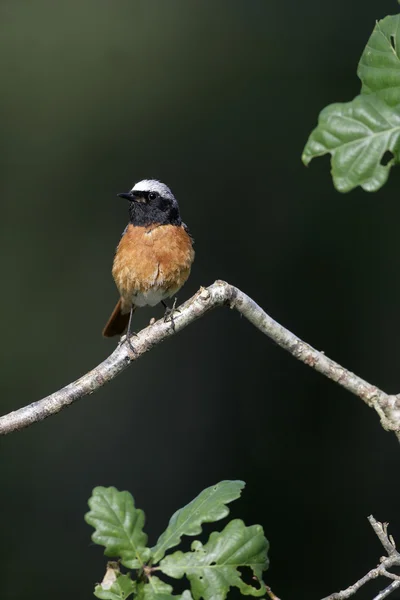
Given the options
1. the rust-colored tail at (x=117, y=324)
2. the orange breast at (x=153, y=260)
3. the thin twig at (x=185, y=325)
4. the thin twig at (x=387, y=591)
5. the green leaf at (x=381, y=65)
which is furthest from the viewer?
the rust-colored tail at (x=117, y=324)

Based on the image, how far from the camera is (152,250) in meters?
3.66

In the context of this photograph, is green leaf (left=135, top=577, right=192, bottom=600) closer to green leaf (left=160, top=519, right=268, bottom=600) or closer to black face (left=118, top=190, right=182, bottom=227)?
green leaf (left=160, top=519, right=268, bottom=600)

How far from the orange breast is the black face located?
0.13 ft

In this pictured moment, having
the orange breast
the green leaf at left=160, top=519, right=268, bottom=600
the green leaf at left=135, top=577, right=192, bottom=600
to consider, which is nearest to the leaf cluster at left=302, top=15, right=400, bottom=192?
the green leaf at left=160, top=519, right=268, bottom=600

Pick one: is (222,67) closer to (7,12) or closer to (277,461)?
(7,12)

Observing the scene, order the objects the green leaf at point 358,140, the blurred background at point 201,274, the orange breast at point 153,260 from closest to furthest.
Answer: the green leaf at point 358,140 → the orange breast at point 153,260 → the blurred background at point 201,274

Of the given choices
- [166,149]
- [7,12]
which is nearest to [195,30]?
[166,149]

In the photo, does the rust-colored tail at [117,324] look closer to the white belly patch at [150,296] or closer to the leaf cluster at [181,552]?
the white belly patch at [150,296]

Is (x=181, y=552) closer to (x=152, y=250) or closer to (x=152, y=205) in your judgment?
(x=152, y=250)

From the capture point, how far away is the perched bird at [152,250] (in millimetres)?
3656

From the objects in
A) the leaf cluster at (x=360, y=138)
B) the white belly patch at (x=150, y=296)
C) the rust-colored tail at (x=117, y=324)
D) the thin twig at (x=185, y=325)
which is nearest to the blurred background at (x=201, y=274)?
the rust-colored tail at (x=117, y=324)

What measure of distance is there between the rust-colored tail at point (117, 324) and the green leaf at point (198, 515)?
233 centimetres

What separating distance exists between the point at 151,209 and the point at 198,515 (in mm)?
2182

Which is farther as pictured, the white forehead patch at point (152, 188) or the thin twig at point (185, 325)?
the white forehead patch at point (152, 188)
